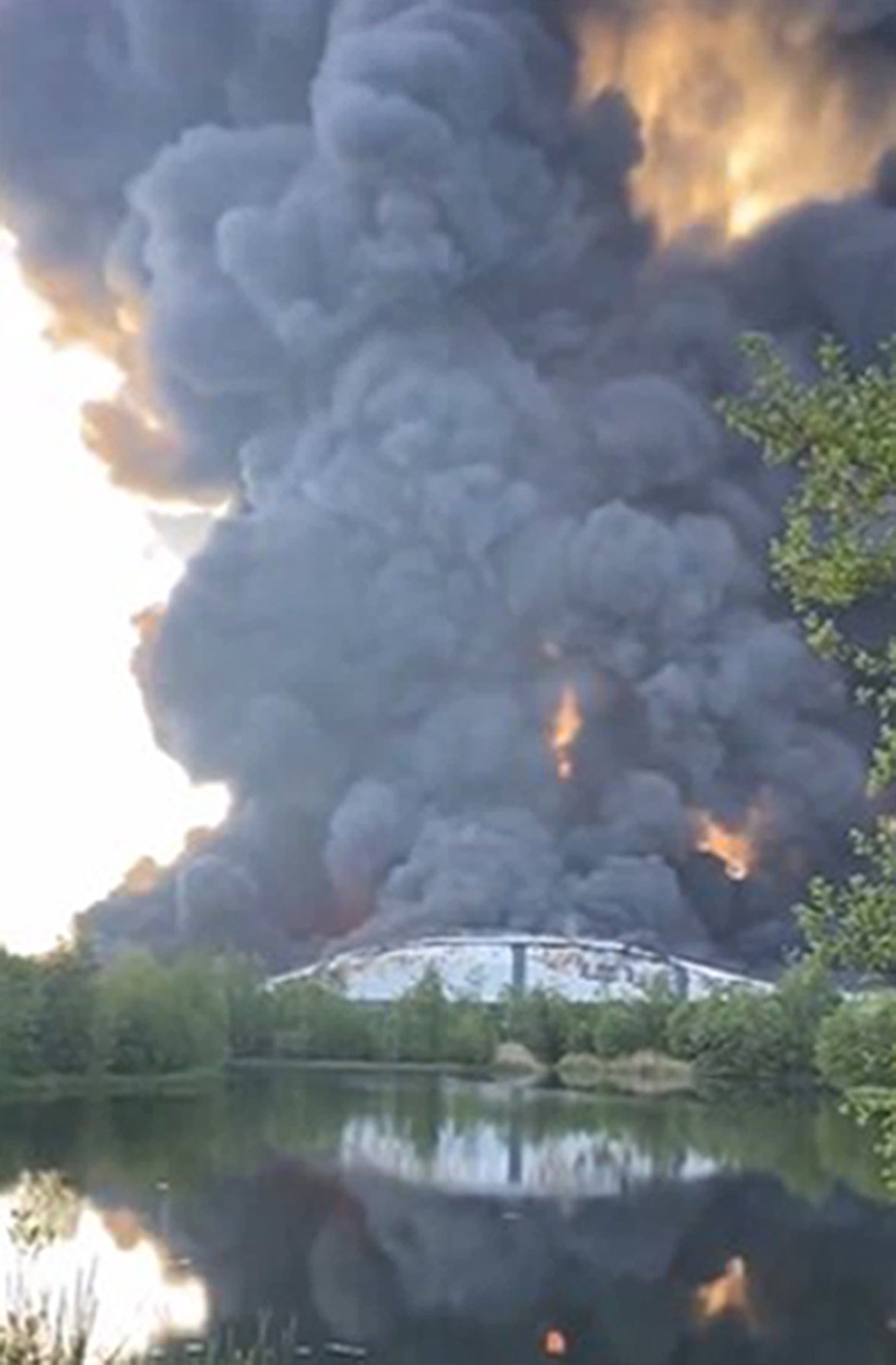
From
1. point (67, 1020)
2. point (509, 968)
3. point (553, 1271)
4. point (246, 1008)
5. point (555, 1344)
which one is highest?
point (509, 968)

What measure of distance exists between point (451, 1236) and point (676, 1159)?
11.5m

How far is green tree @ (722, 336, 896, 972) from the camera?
5031 millimetres

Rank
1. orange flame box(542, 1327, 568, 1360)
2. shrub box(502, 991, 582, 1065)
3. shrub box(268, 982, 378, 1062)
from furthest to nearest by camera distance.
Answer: shrub box(502, 991, 582, 1065) → shrub box(268, 982, 378, 1062) → orange flame box(542, 1327, 568, 1360)

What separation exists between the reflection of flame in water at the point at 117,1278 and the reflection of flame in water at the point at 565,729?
60607mm

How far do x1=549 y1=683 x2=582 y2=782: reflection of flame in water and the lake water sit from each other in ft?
135

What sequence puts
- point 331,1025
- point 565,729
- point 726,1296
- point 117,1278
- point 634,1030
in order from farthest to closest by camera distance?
point 565,729, point 331,1025, point 634,1030, point 726,1296, point 117,1278

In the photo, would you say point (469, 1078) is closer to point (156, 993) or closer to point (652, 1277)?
point (156, 993)

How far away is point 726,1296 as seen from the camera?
23.0 m

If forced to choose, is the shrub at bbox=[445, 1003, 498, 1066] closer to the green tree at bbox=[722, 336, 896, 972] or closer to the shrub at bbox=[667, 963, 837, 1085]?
the shrub at bbox=[667, 963, 837, 1085]

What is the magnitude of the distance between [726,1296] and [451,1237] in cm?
496

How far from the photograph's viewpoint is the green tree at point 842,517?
16.5 ft

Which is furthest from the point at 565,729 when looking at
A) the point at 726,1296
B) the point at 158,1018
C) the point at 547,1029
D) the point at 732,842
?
the point at 726,1296

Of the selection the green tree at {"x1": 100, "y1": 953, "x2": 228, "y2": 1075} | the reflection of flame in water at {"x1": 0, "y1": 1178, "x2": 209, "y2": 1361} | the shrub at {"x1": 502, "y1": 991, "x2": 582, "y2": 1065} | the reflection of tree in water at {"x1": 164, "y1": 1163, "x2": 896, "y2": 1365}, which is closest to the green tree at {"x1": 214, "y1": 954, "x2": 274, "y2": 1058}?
the green tree at {"x1": 100, "y1": 953, "x2": 228, "y2": 1075}

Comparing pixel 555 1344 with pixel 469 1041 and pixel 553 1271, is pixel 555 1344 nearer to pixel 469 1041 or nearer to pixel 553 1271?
pixel 553 1271
